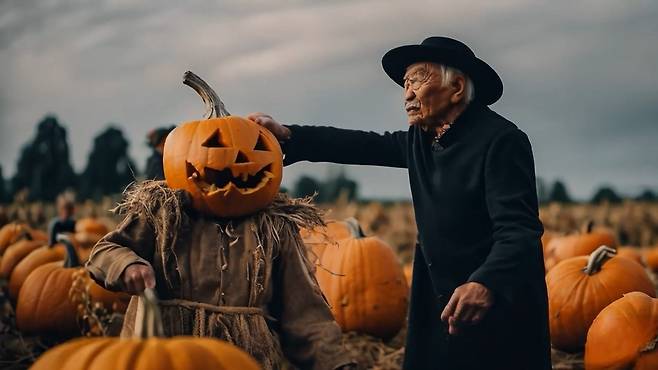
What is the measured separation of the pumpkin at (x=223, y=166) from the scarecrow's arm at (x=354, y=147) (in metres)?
0.77

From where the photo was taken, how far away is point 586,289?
6.31 metres

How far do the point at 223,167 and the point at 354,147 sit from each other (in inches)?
45.4

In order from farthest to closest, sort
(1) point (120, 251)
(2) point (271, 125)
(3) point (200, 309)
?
(2) point (271, 125), (3) point (200, 309), (1) point (120, 251)

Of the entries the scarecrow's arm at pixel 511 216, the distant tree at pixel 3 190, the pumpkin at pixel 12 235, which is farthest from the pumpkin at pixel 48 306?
the distant tree at pixel 3 190

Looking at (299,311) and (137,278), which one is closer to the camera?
(137,278)

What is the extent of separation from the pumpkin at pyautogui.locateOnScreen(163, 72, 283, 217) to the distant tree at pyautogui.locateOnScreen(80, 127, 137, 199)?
24.5 meters

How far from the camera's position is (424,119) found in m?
4.29

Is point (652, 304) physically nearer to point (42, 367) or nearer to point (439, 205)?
point (439, 205)

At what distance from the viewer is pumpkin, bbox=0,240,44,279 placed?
357 inches

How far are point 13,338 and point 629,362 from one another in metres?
4.67

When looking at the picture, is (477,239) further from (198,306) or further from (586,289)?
(586,289)

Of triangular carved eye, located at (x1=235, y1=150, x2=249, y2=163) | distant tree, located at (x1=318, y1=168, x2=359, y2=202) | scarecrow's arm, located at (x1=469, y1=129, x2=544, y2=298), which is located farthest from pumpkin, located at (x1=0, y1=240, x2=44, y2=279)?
distant tree, located at (x1=318, y1=168, x2=359, y2=202)

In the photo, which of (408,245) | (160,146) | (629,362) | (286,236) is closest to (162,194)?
(286,236)

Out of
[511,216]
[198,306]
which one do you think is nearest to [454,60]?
[511,216]
